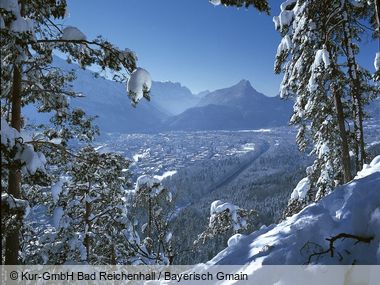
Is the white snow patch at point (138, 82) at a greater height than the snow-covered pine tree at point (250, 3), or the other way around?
the snow-covered pine tree at point (250, 3)

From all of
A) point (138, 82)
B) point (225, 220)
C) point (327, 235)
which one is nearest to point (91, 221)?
point (225, 220)

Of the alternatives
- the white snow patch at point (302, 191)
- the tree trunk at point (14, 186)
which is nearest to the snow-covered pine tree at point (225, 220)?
the white snow patch at point (302, 191)

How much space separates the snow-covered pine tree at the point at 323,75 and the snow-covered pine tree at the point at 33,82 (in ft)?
22.7

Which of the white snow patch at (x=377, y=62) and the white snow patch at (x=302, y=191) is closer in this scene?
the white snow patch at (x=377, y=62)

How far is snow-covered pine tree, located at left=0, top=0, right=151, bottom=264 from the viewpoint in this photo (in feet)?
19.0

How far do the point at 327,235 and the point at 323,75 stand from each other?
27.8 feet

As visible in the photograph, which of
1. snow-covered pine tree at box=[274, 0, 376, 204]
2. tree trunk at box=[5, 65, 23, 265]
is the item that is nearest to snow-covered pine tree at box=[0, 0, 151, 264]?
tree trunk at box=[5, 65, 23, 265]

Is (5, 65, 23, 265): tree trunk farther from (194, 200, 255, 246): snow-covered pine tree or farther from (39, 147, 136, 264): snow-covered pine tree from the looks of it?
(194, 200, 255, 246): snow-covered pine tree

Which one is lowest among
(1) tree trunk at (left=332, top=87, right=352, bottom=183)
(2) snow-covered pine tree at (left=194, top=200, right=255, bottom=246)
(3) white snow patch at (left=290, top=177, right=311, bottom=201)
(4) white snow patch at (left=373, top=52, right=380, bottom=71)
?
(2) snow-covered pine tree at (left=194, top=200, right=255, bottom=246)

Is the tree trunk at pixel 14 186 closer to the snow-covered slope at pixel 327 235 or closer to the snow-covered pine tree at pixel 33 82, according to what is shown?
the snow-covered pine tree at pixel 33 82

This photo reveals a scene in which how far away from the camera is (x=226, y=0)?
6949 millimetres

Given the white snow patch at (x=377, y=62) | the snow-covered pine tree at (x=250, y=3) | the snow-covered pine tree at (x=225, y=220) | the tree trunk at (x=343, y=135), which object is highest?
the snow-covered pine tree at (x=250, y=3)

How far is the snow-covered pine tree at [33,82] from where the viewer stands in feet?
19.0

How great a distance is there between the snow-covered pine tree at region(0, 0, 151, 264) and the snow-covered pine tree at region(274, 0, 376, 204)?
691cm
